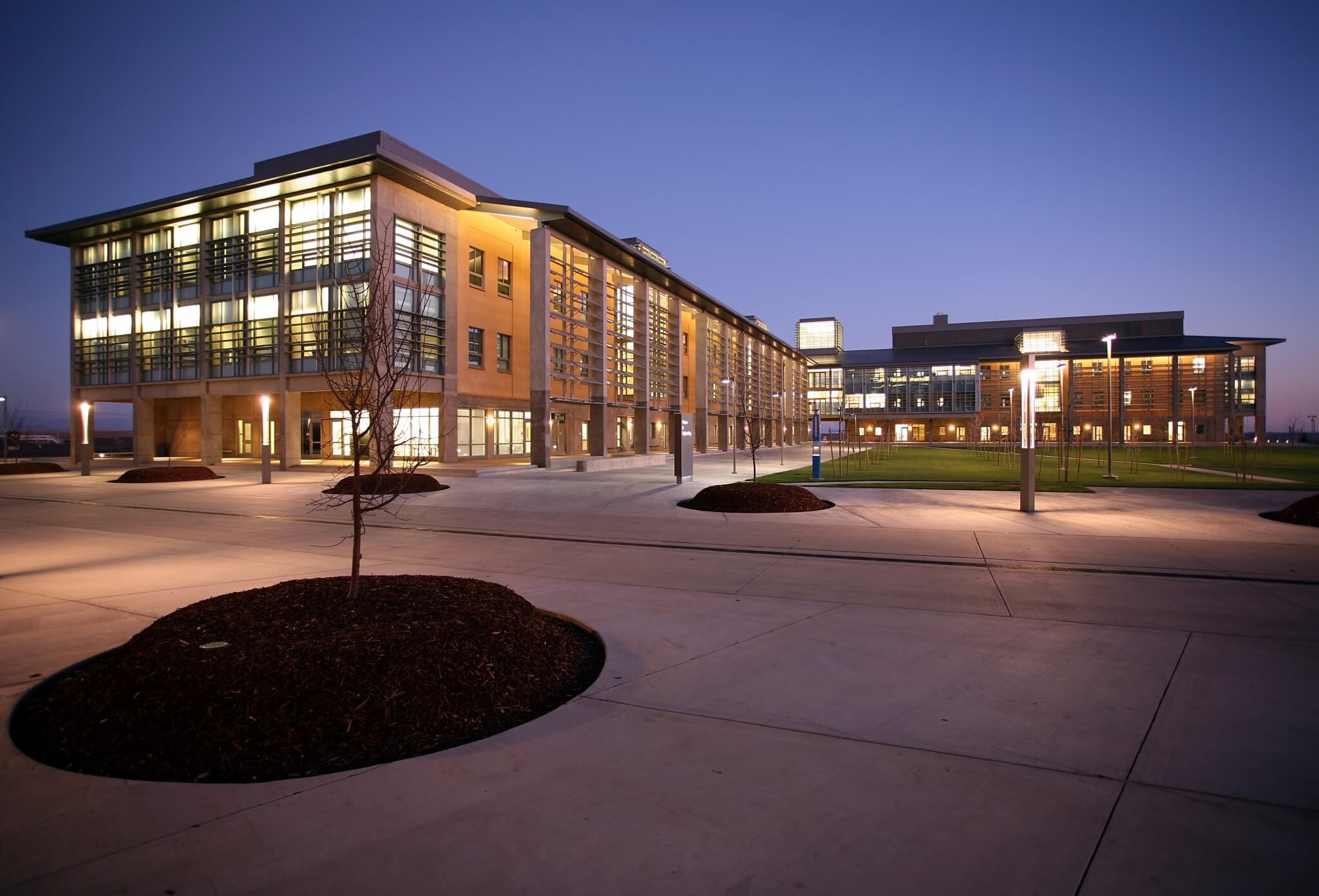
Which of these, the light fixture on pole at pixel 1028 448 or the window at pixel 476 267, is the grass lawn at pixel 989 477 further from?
the window at pixel 476 267

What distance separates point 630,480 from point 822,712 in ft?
71.1

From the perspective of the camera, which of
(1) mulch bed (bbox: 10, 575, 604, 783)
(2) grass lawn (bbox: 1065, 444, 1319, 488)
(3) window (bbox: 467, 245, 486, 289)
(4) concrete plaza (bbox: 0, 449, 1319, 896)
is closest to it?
(4) concrete plaza (bbox: 0, 449, 1319, 896)

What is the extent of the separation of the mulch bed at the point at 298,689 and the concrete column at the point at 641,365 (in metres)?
39.2

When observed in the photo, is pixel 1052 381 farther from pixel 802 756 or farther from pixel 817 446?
pixel 802 756

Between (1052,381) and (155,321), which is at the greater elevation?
(155,321)

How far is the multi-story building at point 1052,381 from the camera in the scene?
281 feet

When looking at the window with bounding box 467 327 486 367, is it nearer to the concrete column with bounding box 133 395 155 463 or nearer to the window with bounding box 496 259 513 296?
the window with bounding box 496 259 513 296

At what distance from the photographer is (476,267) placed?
41531mm

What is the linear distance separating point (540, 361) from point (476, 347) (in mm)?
8391

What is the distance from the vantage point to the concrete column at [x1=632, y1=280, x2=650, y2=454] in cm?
4516

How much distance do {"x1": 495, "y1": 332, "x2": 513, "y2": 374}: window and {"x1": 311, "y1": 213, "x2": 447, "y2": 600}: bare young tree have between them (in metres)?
5.55

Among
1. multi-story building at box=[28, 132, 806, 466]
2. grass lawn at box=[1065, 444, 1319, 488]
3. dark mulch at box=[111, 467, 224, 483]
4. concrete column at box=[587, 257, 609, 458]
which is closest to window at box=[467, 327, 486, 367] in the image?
multi-story building at box=[28, 132, 806, 466]

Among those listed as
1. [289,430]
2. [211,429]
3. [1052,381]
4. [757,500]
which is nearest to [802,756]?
[757,500]

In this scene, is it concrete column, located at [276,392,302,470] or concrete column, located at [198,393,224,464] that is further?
concrete column, located at [198,393,224,464]
